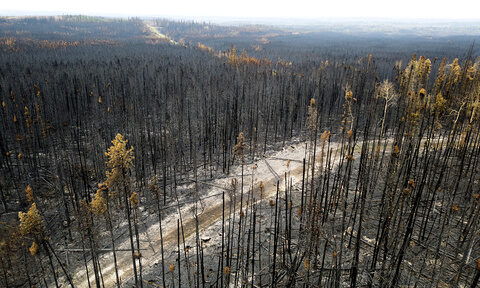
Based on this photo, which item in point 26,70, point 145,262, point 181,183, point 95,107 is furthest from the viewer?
point 26,70

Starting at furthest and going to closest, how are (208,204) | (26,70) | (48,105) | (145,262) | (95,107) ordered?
(26,70) < (95,107) < (48,105) < (208,204) < (145,262)

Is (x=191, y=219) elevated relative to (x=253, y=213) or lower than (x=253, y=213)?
lower

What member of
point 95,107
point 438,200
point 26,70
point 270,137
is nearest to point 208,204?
point 438,200

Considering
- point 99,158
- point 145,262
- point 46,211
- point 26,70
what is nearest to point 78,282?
point 145,262

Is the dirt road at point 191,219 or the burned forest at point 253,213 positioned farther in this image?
the dirt road at point 191,219

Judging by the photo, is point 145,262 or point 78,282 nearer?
point 78,282

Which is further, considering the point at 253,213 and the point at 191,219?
the point at 191,219

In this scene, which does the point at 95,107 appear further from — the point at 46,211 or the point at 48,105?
the point at 46,211

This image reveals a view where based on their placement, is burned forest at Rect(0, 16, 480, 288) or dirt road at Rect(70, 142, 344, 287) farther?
dirt road at Rect(70, 142, 344, 287)

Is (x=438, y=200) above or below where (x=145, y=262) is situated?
above

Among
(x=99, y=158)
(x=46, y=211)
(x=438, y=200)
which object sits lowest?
(x=46, y=211)
